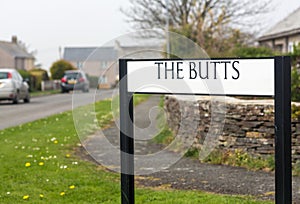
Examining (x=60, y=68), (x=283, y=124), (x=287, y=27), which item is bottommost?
(x=283, y=124)

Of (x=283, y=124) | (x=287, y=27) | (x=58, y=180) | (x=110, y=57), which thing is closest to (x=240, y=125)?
(x=110, y=57)

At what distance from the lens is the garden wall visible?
8914 millimetres

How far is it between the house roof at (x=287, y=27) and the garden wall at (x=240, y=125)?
56.9 ft

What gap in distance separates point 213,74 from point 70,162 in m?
4.99

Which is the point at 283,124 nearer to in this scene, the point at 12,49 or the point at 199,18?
the point at 199,18

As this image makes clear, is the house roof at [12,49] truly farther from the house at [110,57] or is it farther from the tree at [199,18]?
the house at [110,57]

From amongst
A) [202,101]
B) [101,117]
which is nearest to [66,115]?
[101,117]

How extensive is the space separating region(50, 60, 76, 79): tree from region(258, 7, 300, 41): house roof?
105ft

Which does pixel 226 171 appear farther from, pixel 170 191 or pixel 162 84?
pixel 162 84

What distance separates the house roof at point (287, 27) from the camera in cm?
2795

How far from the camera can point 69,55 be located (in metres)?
101

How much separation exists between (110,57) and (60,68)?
5356 cm

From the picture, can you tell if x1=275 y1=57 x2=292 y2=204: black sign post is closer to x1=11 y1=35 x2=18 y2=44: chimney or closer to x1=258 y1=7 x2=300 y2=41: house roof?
x1=258 y1=7 x2=300 y2=41: house roof

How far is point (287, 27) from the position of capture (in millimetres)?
30203
